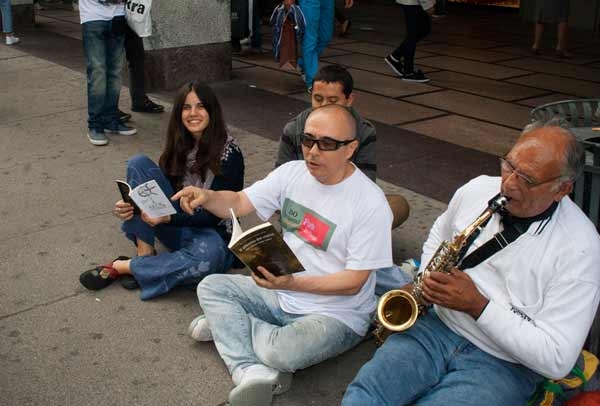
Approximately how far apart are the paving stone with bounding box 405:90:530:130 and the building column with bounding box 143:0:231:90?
2.21 metres

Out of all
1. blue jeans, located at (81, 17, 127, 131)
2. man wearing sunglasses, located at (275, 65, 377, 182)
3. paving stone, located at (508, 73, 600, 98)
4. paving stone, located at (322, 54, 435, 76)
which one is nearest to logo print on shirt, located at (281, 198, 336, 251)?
man wearing sunglasses, located at (275, 65, 377, 182)

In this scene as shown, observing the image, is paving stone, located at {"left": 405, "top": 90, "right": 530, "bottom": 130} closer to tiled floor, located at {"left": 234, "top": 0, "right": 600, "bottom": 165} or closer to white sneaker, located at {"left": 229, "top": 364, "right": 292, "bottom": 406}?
tiled floor, located at {"left": 234, "top": 0, "right": 600, "bottom": 165}

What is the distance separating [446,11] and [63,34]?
726 centimetres

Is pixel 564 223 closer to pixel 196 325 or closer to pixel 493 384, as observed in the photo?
pixel 493 384

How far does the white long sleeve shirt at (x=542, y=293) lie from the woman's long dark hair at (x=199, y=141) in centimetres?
167

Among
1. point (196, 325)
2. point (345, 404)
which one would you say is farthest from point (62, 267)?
point (345, 404)

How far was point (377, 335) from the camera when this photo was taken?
128 inches

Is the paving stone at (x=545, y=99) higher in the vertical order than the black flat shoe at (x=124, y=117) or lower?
higher

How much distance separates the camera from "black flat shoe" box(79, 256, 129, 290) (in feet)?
13.1

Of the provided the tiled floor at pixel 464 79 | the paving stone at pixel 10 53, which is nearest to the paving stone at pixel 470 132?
the tiled floor at pixel 464 79

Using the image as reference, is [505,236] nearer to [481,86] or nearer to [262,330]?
[262,330]

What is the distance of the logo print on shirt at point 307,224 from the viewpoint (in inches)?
125

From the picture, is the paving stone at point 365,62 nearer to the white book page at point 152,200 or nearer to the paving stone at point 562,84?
the paving stone at point 562,84

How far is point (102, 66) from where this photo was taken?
6469 millimetres
